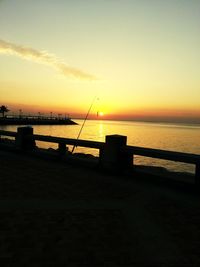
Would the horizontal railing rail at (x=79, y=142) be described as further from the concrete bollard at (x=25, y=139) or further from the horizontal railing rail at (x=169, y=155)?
the horizontal railing rail at (x=169, y=155)

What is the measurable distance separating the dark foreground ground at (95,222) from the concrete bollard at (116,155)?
0.95 metres

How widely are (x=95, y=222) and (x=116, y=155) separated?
4.91 m

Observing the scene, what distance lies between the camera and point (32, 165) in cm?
1194

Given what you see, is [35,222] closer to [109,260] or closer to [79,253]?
[79,253]

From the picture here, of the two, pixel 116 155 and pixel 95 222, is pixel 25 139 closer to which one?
pixel 116 155

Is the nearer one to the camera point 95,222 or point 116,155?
point 95,222

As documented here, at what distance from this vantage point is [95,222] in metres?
5.98

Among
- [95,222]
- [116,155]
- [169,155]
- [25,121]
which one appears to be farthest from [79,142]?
[25,121]

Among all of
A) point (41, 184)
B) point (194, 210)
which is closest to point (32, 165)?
point (41, 184)

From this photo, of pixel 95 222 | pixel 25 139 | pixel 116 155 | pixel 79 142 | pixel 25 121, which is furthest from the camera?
pixel 25 121

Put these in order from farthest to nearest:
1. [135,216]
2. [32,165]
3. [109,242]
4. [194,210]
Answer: [32,165], [194,210], [135,216], [109,242]

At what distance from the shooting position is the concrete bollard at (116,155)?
1070 centimetres

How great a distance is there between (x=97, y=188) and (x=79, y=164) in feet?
11.6

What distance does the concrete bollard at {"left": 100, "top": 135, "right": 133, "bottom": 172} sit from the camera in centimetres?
1070
